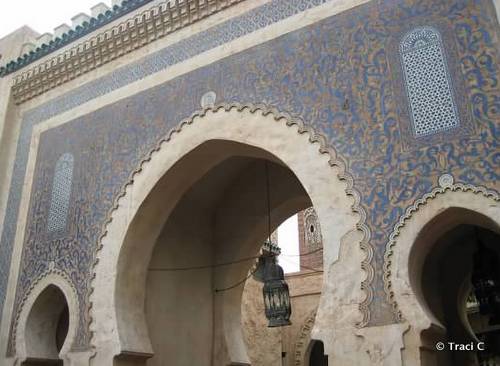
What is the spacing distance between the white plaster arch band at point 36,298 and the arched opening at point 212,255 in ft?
2.10

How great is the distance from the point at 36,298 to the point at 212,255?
179 centimetres

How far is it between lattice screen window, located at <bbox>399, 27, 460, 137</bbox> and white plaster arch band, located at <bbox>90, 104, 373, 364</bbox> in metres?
0.59

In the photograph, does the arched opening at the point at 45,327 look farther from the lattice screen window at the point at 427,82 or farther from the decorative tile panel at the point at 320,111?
the lattice screen window at the point at 427,82

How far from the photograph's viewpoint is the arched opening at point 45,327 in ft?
16.2

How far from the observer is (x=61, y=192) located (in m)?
5.34

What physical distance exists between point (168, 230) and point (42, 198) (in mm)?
1293

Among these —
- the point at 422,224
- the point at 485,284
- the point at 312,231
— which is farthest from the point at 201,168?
the point at 312,231

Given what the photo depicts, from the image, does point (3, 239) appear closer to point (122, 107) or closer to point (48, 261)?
point (48, 261)

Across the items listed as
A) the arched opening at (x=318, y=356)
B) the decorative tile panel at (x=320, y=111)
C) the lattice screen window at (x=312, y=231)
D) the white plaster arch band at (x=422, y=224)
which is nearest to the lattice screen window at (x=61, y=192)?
the decorative tile panel at (x=320, y=111)

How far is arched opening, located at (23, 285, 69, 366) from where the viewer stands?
16.2 ft

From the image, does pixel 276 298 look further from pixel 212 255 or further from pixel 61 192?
pixel 61 192

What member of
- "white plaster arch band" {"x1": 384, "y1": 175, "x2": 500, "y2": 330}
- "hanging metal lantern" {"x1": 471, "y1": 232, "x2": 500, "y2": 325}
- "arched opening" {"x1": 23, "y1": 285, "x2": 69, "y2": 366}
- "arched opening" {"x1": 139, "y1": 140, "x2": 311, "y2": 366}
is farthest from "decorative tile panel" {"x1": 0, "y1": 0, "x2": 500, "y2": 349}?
"hanging metal lantern" {"x1": 471, "y1": 232, "x2": 500, "y2": 325}

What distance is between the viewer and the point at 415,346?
3016mm

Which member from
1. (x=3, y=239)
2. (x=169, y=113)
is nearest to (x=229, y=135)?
(x=169, y=113)
